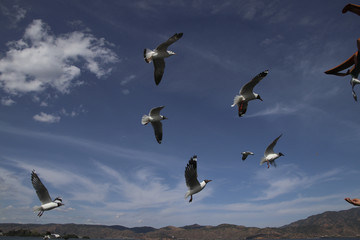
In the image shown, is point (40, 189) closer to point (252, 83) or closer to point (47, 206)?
point (47, 206)

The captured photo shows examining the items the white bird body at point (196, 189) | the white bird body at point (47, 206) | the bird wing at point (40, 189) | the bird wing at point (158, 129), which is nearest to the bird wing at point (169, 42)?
the bird wing at point (158, 129)

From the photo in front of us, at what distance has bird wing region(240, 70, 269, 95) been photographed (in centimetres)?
1465

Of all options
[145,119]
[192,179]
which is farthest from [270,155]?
[145,119]

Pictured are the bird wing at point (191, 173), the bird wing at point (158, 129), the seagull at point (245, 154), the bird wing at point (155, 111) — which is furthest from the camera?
the seagull at point (245, 154)

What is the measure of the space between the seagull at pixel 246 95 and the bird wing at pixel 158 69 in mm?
4913

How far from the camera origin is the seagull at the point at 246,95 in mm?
14840

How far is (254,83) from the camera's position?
15102 millimetres

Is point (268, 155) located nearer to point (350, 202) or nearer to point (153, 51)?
point (153, 51)

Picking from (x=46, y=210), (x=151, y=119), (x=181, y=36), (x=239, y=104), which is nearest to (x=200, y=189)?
(x=239, y=104)

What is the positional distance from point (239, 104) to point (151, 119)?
254 inches

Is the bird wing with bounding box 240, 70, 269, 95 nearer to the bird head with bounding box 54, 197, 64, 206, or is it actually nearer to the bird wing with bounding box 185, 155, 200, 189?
the bird wing with bounding box 185, 155, 200, 189

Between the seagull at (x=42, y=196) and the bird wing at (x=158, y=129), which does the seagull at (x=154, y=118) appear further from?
the seagull at (x=42, y=196)

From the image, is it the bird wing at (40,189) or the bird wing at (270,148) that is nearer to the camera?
the bird wing at (40,189)

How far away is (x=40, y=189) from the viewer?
648 inches
